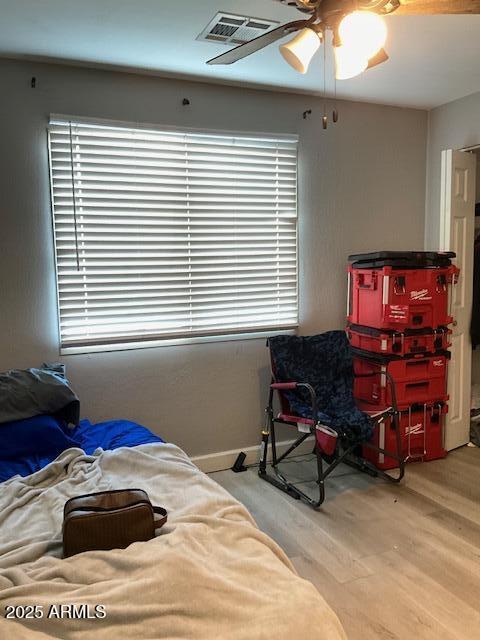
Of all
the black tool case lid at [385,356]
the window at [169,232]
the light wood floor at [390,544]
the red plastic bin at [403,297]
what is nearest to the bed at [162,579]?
the light wood floor at [390,544]

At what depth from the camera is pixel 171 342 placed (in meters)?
3.38

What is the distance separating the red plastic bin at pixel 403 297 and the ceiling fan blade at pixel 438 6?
5.74 feet

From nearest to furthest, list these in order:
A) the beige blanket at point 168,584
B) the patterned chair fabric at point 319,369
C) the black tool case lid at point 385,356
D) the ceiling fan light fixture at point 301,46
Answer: the beige blanket at point 168,584 → the ceiling fan light fixture at point 301,46 → the patterned chair fabric at point 319,369 → the black tool case lid at point 385,356

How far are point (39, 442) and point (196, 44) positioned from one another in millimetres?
2155

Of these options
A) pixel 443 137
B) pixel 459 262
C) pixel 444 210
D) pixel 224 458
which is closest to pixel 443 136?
pixel 443 137

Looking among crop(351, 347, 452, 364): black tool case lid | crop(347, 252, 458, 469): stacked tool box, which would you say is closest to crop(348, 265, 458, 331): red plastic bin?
crop(347, 252, 458, 469): stacked tool box

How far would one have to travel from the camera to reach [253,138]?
350 centimetres

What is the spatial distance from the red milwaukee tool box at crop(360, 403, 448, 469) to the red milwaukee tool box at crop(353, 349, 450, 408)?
0.08 m

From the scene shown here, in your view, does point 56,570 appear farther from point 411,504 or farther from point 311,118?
point 311,118

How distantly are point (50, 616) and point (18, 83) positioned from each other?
2710 mm

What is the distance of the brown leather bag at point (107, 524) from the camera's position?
5.13 feet

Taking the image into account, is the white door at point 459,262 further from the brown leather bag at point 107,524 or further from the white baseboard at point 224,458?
the brown leather bag at point 107,524

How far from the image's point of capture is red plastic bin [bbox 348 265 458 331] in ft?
11.1

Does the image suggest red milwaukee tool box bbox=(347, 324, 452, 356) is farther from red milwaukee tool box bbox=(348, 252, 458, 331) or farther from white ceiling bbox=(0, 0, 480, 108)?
white ceiling bbox=(0, 0, 480, 108)
